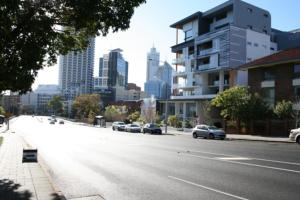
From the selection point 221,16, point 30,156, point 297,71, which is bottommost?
point 30,156

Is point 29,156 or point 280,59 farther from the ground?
point 280,59

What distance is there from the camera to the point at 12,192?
416 inches

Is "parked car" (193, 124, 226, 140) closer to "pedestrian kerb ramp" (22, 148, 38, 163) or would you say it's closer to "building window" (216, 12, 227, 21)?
"pedestrian kerb ramp" (22, 148, 38, 163)

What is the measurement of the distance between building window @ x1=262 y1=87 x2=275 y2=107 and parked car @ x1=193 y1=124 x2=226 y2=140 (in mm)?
15333

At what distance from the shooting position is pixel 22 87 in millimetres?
14164

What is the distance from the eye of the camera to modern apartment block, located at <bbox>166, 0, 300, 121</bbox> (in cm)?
7938

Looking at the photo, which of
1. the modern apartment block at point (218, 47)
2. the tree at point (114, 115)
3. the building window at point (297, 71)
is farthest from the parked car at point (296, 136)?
the tree at point (114, 115)

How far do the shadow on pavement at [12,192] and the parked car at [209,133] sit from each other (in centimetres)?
3309

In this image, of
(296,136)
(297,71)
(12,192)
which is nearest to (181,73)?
(297,71)

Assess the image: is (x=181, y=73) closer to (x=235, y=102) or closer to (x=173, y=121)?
(x=173, y=121)

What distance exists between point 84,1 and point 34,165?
21.5ft

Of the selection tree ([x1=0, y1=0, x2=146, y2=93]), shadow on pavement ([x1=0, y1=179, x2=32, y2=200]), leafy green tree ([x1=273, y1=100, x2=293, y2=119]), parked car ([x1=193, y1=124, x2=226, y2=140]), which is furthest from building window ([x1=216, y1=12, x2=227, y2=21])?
shadow on pavement ([x1=0, y1=179, x2=32, y2=200])

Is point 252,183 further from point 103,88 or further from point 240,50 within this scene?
point 103,88

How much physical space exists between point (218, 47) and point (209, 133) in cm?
3963
